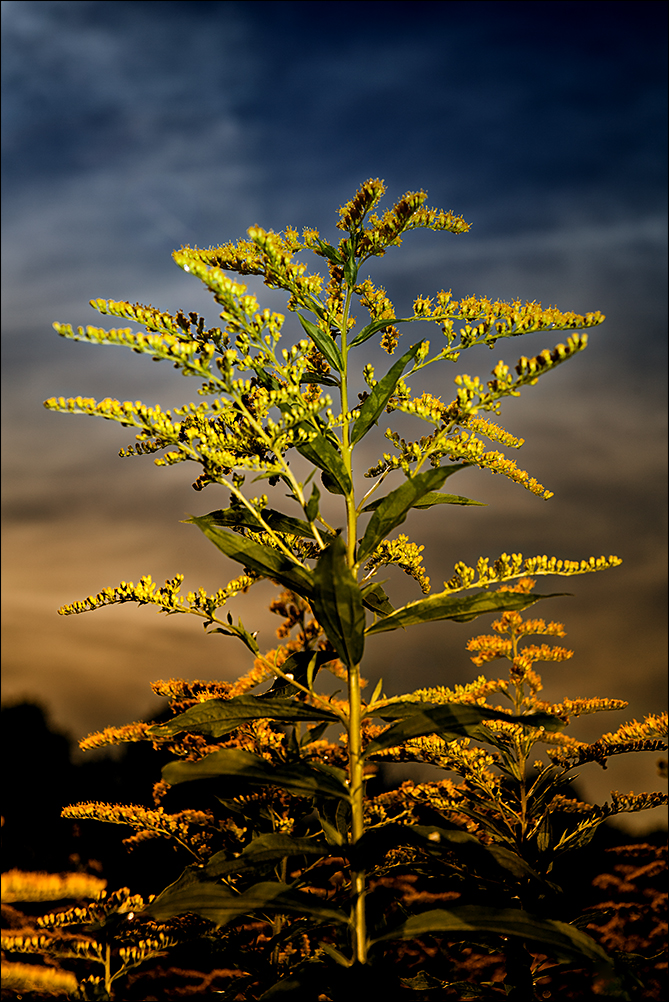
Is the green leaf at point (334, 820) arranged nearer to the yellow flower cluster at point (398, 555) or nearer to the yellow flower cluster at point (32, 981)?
the yellow flower cluster at point (398, 555)

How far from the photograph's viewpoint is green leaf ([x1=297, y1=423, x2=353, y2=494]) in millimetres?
2139

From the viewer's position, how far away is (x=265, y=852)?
75.4 inches

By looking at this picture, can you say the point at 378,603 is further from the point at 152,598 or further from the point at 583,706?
the point at 583,706

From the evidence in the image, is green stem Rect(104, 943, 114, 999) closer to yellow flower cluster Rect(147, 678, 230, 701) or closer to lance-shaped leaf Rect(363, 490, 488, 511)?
yellow flower cluster Rect(147, 678, 230, 701)

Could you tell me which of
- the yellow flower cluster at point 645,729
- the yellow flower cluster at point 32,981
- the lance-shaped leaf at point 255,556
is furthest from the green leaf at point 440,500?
the yellow flower cluster at point 32,981

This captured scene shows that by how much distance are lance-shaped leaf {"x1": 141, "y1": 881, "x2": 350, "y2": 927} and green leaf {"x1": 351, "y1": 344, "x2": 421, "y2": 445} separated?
1451 millimetres

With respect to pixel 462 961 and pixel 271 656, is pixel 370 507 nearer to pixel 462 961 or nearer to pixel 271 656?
pixel 271 656

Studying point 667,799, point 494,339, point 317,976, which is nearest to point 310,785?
point 317,976

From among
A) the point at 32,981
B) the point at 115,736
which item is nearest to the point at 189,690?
the point at 115,736

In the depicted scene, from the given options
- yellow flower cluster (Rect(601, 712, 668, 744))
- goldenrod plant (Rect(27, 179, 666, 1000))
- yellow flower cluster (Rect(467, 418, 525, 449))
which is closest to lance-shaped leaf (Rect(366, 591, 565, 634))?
goldenrod plant (Rect(27, 179, 666, 1000))

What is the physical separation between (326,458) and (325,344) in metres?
0.50

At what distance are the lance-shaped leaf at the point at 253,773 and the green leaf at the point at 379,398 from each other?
1114mm

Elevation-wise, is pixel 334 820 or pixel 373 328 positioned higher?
pixel 373 328

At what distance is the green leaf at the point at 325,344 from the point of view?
2.39m
